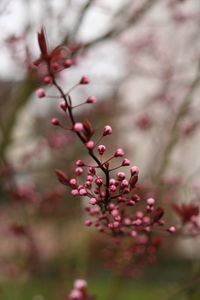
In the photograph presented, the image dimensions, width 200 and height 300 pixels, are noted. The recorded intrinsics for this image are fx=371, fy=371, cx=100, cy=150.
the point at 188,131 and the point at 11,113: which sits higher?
the point at 11,113

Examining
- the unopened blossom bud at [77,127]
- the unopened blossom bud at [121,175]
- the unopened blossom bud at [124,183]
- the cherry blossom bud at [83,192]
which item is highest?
the unopened blossom bud at [77,127]

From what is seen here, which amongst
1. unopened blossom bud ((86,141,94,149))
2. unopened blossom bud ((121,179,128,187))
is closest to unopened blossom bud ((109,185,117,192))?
unopened blossom bud ((121,179,128,187))

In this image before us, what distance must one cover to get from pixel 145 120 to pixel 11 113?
121 cm

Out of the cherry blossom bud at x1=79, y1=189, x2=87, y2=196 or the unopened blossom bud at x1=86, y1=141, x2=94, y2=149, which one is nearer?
the unopened blossom bud at x1=86, y1=141, x2=94, y2=149

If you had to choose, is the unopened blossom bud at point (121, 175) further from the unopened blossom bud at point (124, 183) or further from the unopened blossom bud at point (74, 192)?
the unopened blossom bud at point (74, 192)

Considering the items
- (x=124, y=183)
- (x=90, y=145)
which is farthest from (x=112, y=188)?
(x=90, y=145)

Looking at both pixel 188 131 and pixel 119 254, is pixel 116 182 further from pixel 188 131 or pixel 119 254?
pixel 188 131

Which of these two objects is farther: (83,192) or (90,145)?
(83,192)

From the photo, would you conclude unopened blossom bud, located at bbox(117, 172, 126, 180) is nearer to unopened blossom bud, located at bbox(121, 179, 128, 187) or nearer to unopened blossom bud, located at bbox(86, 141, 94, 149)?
Answer: unopened blossom bud, located at bbox(121, 179, 128, 187)

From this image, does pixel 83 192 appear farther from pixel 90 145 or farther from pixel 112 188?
pixel 90 145

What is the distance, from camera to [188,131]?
286 centimetres

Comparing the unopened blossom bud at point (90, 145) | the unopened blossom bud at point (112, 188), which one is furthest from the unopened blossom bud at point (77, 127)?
the unopened blossom bud at point (112, 188)

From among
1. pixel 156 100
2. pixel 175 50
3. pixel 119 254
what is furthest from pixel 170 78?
pixel 119 254

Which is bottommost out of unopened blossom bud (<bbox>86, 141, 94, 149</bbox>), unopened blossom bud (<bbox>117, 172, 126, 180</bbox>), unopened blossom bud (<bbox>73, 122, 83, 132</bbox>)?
unopened blossom bud (<bbox>117, 172, 126, 180</bbox>)
